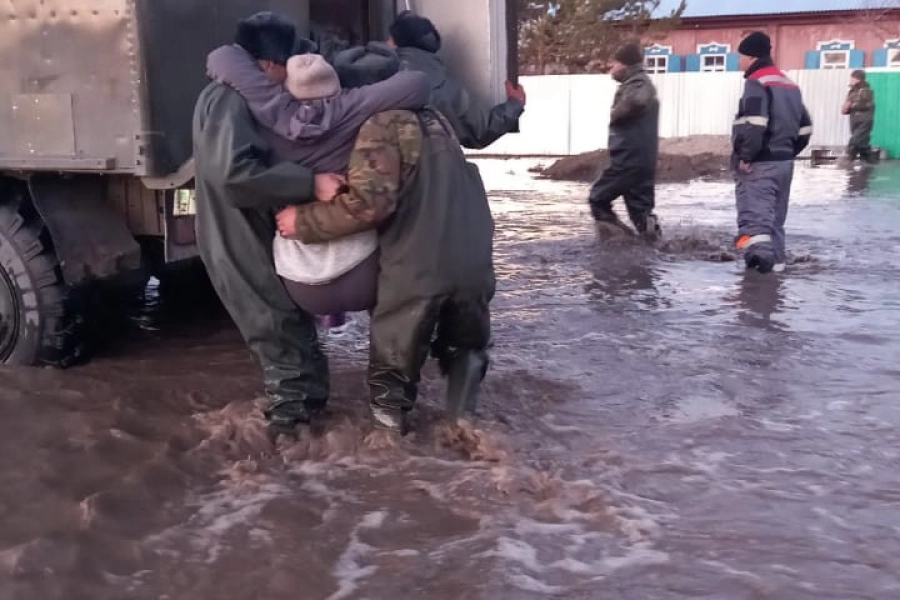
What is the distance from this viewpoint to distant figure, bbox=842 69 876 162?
19.6 m

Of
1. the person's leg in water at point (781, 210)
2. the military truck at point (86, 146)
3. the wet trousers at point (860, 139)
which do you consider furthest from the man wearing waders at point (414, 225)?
the wet trousers at point (860, 139)

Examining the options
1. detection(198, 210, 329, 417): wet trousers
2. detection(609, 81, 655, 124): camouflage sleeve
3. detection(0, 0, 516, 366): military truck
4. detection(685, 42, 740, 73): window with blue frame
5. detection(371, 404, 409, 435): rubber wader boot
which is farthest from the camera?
detection(685, 42, 740, 73): window with blue frame

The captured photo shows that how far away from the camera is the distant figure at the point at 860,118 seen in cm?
1958

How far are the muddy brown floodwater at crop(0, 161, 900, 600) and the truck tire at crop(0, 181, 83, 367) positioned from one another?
17cm

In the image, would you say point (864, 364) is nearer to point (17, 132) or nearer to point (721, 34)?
point (17, 132)

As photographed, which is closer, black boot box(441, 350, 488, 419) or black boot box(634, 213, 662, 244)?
black boot box(441, 350, 488, 419)

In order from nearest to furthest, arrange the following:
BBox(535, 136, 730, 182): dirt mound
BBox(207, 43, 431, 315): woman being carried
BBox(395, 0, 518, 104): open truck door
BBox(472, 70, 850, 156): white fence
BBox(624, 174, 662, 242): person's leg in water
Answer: BBox(207, 43, 431, 315): woman being carried < BBox(395, 0, 518, 104): open truck door < BBox(624, 174, 662, 242): person's leg in water < BBox(535, 136, 730, 182): dirt mound < BBox(472, 70, 850, 156): white fence

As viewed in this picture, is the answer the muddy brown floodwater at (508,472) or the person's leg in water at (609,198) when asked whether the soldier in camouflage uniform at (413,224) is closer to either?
the muddy brown floodwater at (508,472)

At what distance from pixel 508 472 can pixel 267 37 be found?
6.14 feet

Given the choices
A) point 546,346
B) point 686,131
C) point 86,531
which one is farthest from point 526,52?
point 86,531

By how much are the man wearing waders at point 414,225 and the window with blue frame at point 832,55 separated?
3461 centimetres

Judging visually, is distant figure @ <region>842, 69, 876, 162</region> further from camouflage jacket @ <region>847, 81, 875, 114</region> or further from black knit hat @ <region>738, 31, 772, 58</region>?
black knit hat @ <region>738, 31, 772, 58</region>

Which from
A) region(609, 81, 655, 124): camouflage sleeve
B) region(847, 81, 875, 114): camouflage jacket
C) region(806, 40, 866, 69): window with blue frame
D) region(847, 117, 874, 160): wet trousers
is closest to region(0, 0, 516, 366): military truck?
region(609, 81, 655, 124): camouflage sleeve

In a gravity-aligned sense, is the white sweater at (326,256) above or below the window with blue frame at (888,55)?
below
